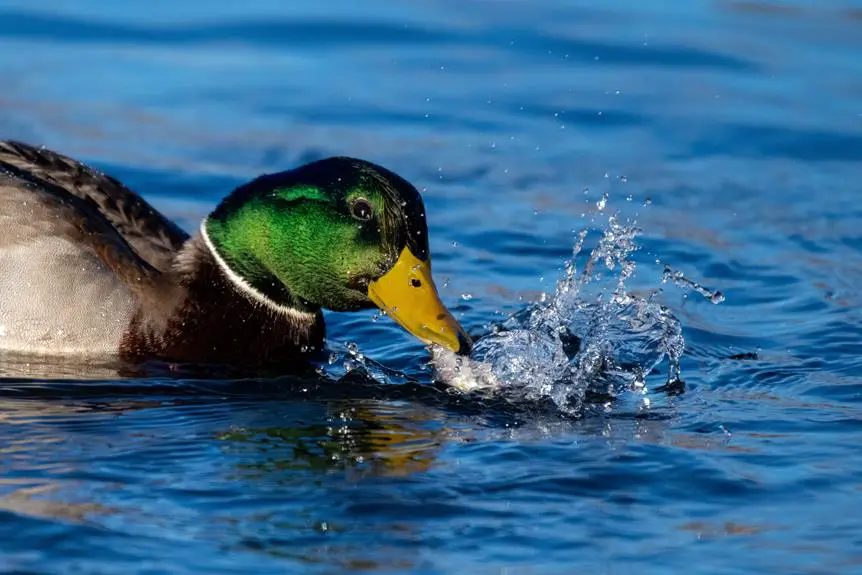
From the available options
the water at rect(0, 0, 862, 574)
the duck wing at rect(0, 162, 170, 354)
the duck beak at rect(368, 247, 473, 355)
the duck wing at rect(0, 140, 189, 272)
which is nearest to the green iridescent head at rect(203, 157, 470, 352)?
the duck beak at rect(368, 247, 473, 355)

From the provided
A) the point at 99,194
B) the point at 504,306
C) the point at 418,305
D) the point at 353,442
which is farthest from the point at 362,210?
the point at 504,306

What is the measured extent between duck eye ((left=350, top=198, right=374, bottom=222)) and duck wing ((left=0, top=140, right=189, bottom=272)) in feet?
3.13

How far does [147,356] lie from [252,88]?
16.2 ft

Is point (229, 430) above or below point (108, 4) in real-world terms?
below

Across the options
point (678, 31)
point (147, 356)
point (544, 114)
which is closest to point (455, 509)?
point (147, 356)

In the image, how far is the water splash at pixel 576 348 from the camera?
7.25 m

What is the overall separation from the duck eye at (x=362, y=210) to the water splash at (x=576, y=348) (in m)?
0.65

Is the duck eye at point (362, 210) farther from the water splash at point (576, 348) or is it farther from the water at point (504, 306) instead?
the water at point (504, 306)

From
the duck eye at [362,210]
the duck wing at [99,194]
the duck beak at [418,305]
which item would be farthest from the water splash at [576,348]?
the duck wing at [99,194]

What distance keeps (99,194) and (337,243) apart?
1208 millimetres

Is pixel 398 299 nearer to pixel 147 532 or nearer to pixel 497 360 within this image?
pixel 497 360

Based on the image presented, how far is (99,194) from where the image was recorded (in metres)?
7.71

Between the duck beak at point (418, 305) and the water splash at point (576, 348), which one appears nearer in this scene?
the duck beak at point (418, 305)

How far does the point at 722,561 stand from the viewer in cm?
561
